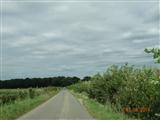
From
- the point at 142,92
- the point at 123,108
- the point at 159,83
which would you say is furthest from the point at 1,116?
the point at 159,83

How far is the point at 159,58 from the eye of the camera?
30.2 ft

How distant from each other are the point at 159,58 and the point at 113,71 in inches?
763

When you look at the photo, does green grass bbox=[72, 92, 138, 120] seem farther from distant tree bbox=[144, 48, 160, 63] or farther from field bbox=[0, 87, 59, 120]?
distant tree bbox=[144, 48, 160, 63]

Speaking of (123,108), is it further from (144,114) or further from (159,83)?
(159,83)

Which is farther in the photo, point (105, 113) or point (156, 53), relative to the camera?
point (105, 113)

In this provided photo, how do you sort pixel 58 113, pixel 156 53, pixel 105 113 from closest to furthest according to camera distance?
pixel 156 53
pixel 105 113
pixel 58 113
